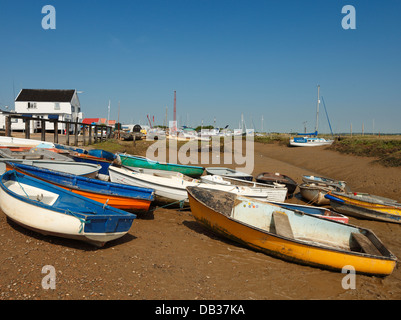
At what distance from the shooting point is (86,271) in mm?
5484

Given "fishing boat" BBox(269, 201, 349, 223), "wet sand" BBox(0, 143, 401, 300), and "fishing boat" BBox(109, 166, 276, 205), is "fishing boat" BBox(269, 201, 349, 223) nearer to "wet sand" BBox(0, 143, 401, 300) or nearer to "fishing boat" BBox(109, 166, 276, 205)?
"fishing boat" BBox(109, 166, 276, 205)

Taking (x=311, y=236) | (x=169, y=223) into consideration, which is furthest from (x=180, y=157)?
(x=311, y=236)

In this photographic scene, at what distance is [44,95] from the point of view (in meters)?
44.2

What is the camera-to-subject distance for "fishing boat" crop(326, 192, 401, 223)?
11289 millimetres

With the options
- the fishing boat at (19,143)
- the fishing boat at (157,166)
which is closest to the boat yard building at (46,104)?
the fishing boat at (19,143)

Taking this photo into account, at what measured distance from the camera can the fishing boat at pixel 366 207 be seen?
11.3 metres

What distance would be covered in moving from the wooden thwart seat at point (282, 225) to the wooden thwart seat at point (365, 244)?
1820 mm

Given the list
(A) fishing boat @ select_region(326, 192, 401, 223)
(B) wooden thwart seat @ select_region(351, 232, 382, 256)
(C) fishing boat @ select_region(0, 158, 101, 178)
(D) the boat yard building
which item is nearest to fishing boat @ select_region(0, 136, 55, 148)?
(C) fishing boat @ select_region(0, 158, 101, 178)

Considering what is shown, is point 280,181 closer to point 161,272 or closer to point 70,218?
point 161,272

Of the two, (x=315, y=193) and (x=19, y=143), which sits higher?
(x=19, y=143)

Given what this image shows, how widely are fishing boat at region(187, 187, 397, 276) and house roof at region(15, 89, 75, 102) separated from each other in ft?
142

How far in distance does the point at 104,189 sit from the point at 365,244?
26.0ft

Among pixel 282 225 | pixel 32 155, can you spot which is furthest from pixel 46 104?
pixel 282 225
